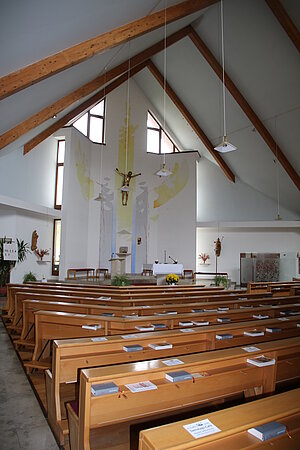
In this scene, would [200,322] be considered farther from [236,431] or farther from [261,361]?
[236,431]

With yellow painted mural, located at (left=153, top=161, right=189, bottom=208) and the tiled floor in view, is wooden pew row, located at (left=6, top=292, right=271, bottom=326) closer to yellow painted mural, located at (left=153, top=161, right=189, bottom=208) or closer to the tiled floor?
the tiled floor

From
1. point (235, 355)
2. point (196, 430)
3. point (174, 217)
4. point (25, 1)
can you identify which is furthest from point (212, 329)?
point (174, 217)

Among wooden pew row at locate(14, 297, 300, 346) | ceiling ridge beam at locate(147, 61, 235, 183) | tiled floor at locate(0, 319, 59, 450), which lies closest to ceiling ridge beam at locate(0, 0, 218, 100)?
wooden pew row at locate(14, 297, 300, 346)

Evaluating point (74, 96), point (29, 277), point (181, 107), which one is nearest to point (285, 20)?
point (74, 96)

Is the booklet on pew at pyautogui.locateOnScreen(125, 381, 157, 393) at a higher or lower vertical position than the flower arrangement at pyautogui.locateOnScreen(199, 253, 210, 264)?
lower

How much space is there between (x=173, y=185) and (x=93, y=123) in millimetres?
3607

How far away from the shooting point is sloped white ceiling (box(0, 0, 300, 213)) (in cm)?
401

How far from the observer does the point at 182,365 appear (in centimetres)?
165

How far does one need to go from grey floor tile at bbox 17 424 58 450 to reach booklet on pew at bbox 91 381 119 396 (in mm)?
888

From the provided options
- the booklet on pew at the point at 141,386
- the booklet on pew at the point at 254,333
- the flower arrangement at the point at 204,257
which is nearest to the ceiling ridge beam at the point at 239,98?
the flower arrangement at the point at 204,257

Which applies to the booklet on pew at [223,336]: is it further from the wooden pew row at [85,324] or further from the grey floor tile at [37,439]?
the grey floor tile at [37,439]

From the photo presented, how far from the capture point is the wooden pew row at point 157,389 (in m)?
1.47

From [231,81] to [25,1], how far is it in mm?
6767

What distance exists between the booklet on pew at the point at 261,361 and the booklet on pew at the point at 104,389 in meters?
0.80
